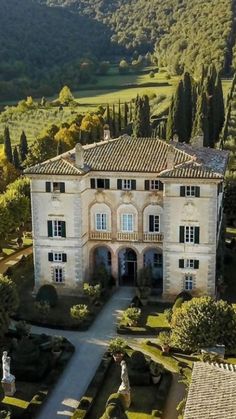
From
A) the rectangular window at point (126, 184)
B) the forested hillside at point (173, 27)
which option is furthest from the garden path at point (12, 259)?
the forested hillside at point (173, 27)

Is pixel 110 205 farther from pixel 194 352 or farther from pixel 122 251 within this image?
pixel 194 352

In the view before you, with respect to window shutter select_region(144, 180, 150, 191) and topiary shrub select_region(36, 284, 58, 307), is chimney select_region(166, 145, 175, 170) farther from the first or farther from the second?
topiary shrub select_region(36, 284, 58, 307)

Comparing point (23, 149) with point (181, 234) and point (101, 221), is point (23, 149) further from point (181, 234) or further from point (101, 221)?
point (181, 234)

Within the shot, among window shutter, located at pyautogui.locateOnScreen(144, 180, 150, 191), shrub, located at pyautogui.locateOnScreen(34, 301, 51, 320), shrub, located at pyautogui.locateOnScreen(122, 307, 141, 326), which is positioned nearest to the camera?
shrub, located at pyautogui.locateOnScreen(122, 307, 141, 326)

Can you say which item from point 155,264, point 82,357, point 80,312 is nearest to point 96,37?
point 155,264

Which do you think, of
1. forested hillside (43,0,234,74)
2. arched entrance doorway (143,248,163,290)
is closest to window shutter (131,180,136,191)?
arched entrance doorway (143,248,163,290)

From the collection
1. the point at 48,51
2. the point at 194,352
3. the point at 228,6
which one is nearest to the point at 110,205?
the point at 194,352
